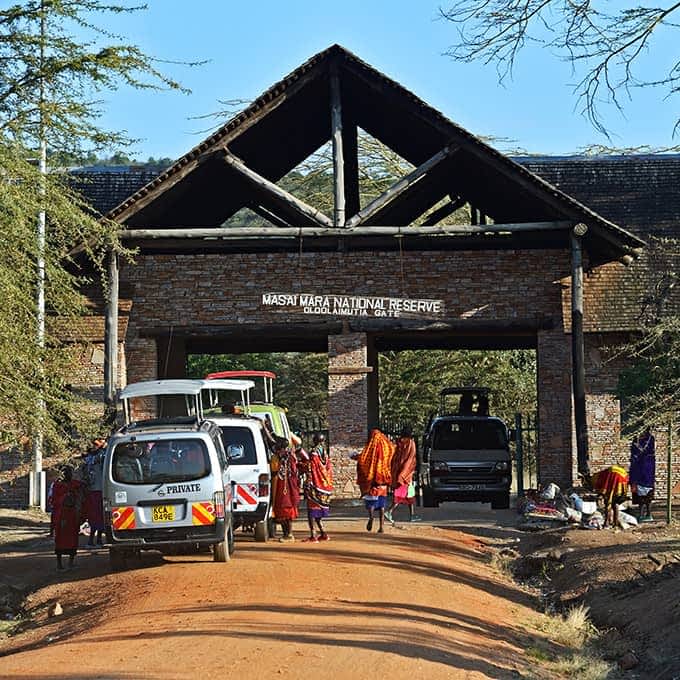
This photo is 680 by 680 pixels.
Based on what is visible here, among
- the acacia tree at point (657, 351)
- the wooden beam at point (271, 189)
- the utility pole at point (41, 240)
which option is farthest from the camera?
the wooden beam at point (271, 189)

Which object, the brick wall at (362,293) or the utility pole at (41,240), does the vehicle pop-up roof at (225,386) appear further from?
the utility pole at (41,240)

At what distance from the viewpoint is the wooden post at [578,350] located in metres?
26.6

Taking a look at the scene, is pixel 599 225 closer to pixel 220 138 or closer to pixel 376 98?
pixel 376 98

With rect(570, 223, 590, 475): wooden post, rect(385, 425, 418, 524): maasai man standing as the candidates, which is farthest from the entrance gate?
rect(385, 425, 418, 524): maasai man standing

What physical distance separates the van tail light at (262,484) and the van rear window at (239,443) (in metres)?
0.24

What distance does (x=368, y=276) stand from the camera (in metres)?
29.4

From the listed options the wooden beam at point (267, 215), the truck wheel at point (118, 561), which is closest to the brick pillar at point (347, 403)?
the wooden beam at point (267, 215)

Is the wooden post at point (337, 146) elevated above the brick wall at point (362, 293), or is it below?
above

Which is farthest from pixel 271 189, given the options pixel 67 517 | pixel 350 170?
pixel 67 517

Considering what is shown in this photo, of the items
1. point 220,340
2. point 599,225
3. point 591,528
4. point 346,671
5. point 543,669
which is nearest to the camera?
point 346,671

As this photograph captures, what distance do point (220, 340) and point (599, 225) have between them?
9829mm

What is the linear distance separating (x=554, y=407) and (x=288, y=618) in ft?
58.3

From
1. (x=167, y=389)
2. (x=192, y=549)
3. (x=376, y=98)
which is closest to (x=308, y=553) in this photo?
(x=192, y=549)

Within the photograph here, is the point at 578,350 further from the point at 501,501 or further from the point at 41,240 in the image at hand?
the point at 41,240
